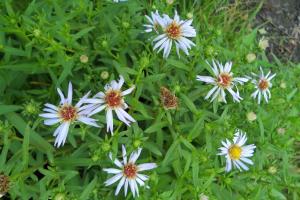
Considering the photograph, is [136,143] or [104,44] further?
[104,44]

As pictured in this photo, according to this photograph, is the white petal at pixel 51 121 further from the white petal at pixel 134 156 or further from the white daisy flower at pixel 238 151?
the white daisy flower at pixel 238 151

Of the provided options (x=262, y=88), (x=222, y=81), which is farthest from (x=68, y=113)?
(x=262, y=88)

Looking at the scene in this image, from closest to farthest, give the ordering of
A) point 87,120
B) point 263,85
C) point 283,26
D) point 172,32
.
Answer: point 87,120 < point 172,32 < point 263,85 < point 283,26

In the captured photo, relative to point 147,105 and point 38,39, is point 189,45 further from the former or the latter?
point 38,39

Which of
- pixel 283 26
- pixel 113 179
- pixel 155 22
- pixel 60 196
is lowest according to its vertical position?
pixel 60 196

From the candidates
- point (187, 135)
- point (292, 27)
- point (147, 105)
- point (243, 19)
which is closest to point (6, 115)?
point (147, 105)

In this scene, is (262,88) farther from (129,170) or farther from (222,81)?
(129,170)

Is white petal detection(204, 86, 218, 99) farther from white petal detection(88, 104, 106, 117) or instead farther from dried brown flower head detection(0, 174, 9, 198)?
dried brown flower head detection(0, 174, 9, 198)

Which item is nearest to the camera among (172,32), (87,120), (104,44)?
(87,120)

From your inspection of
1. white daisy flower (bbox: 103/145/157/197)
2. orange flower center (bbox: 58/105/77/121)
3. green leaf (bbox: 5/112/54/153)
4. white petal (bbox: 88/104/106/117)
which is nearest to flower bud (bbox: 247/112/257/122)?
white daisy flower (bbox: 103/145/157/197)

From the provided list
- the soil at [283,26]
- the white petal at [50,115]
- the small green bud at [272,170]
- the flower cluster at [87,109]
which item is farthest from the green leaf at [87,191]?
the soil at [283,26]
